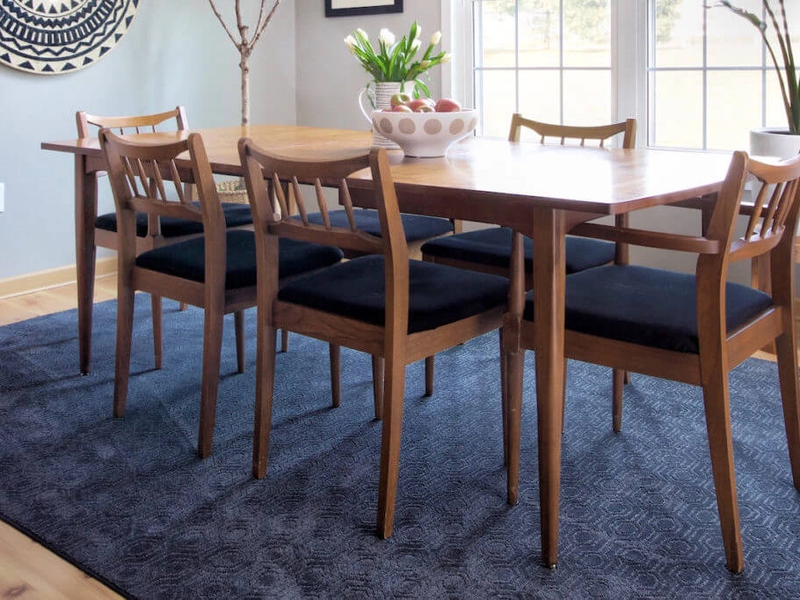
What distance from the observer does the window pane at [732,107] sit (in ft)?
11.2

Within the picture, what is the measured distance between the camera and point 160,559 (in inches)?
72.6

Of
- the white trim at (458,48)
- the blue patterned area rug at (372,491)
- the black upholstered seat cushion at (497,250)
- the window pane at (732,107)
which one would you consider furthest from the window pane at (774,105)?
the white trim at (458,48)

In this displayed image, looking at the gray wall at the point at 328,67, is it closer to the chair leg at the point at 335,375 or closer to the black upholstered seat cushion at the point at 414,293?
the chair leg at the point at 335,375

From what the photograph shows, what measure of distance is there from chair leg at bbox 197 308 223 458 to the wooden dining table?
0.38 m

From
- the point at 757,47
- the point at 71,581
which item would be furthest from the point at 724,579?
the point at 757,47

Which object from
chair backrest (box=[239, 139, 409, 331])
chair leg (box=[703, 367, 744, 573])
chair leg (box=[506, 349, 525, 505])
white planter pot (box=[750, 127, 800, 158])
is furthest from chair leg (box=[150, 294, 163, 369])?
white planter pot (box=[750, 127, 800, 158])

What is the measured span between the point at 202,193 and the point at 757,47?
2213 mm

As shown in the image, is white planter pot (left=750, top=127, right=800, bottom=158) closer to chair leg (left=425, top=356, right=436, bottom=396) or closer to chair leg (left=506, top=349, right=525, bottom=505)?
chair leg (left=425, top=356, right=436, bottom=396)

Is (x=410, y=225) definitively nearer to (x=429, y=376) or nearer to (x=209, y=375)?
(x=429, y=376)

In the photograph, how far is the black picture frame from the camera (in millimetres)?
4379

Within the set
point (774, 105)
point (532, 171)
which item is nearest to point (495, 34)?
point (774, 105)

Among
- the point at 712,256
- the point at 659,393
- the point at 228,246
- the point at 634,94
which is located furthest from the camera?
the point at 634,94

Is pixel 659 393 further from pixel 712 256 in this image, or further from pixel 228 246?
pixel 228 246

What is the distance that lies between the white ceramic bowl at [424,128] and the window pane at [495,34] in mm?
1852
